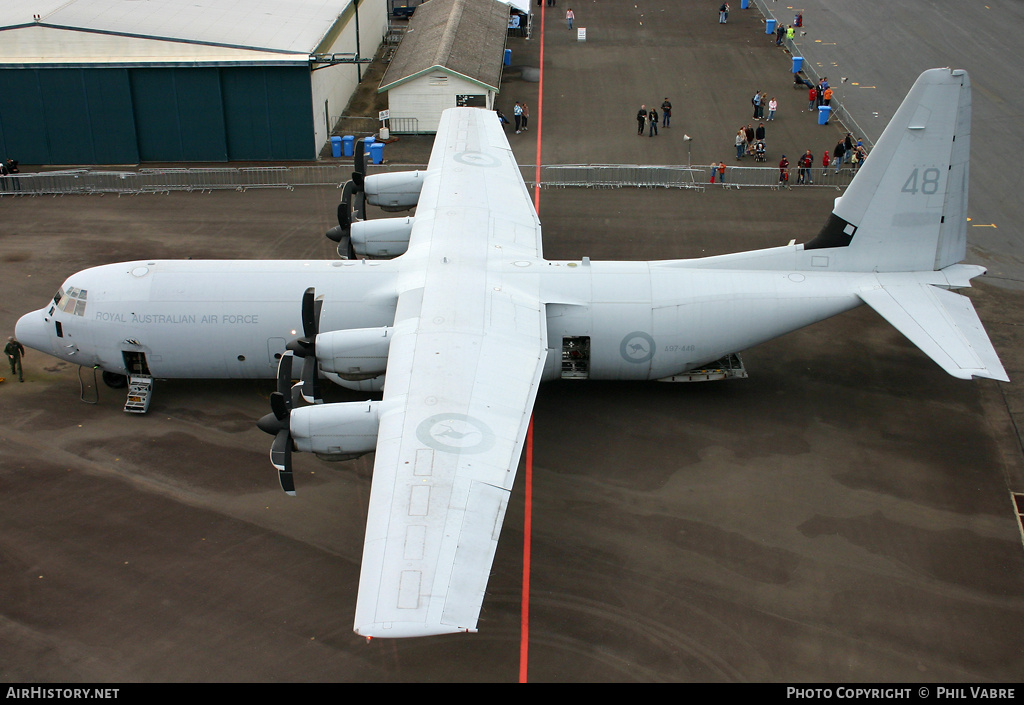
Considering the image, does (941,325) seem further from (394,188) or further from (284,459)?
(394,188)

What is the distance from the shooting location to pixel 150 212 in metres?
39.2

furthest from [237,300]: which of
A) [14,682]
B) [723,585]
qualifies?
[723,585]

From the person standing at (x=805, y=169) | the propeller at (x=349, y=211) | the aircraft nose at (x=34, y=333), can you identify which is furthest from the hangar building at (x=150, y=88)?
the person standing at (x=805, y=169)

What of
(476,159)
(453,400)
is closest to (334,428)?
(453,400)

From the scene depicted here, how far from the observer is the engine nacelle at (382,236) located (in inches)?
1134

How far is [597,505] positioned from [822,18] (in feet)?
189

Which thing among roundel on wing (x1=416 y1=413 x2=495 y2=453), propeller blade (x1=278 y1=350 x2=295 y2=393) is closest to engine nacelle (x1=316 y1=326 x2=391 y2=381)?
propeller blade (x1=278 y1=350 x2=295 y2=393)

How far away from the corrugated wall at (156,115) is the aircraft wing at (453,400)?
16646mm

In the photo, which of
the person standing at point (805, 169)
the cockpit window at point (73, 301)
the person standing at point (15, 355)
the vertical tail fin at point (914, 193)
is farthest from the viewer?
the person standing at point (805, 169)

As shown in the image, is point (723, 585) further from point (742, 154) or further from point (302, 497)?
point (742, 154)

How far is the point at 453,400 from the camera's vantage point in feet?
63.9

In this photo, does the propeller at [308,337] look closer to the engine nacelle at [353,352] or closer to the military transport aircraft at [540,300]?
the military transport aircraft at [540,300]
